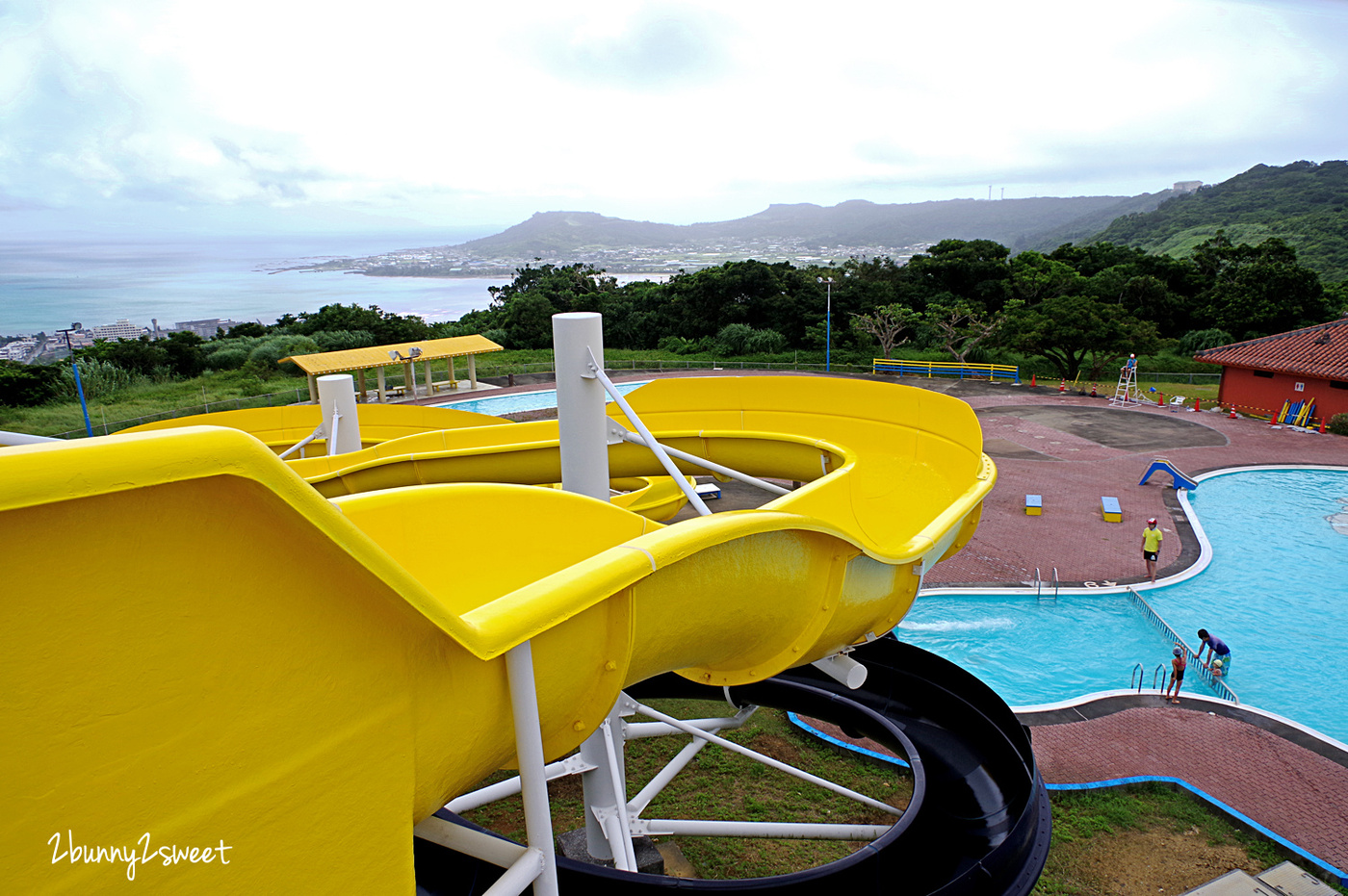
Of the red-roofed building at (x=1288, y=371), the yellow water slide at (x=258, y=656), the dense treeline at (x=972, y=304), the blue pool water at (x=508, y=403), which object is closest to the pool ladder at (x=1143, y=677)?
the yellow water slide at (x=258, y=656)

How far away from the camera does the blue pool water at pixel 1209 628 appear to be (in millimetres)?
11844

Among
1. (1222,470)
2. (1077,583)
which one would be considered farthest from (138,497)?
(1222,470)

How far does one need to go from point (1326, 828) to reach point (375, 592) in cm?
1073

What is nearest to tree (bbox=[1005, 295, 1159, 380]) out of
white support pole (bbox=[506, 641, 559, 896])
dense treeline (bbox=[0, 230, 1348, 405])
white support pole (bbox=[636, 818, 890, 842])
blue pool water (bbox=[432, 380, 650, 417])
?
dense treeline (bbox=[0, 230, 1348, 405])

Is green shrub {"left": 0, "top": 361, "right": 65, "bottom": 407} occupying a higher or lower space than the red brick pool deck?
higher

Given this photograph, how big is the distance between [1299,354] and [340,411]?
32454 millimetres

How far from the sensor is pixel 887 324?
137ft

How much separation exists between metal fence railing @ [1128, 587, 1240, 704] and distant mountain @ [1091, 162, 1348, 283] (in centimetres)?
6428

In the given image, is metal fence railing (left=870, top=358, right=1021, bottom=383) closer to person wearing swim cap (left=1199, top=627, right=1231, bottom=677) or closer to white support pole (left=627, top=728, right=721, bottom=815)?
person wearing swim cap (left=1199, top=627, right=1231, bottom=677)

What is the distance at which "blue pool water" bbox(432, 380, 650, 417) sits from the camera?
104 feet

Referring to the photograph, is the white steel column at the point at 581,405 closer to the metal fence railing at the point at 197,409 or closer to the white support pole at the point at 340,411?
the white support pole at the point at 340,411

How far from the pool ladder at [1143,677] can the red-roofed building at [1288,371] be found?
65.7ft

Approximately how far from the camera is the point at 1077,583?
14.7 m

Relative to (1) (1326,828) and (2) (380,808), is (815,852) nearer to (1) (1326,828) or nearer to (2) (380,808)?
(1) (1326,828)
